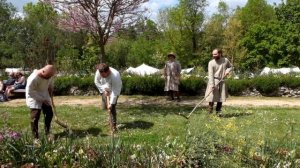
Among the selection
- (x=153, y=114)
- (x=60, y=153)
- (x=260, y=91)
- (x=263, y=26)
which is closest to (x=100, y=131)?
(x=153, y=114)

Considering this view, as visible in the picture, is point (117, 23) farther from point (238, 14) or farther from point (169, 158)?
point (238, 14)

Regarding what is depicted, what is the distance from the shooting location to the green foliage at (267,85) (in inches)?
822

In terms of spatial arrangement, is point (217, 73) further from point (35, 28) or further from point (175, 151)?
point (35, 28)

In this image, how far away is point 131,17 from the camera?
1658 cm

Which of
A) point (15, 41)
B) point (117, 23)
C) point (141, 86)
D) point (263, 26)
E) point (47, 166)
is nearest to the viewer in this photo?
point (47, 166)

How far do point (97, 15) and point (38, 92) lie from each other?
6433mm

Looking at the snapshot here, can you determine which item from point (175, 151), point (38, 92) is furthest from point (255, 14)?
point (175, 151)

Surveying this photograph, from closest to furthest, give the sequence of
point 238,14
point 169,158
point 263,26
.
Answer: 1. point 169,158
2. point 263,26
3. point 238,14

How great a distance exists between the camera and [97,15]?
15461mm

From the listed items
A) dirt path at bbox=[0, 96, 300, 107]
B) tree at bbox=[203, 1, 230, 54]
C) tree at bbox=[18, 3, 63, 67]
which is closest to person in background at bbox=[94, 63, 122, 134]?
dirt path at bbox=[0, 96, 300, 107]

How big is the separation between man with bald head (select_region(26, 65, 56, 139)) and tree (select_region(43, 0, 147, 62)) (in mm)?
6139

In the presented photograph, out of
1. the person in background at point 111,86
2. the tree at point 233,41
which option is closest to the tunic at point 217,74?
the person in background at point 111,86

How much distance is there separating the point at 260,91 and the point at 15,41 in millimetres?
44451

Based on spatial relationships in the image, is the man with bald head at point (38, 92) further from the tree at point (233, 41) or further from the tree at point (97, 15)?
the tree at point (233, 41)
